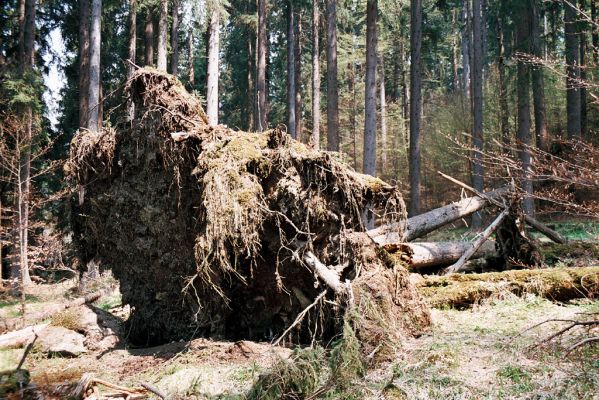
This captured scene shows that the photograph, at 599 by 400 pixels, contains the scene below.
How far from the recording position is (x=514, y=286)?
7.46 m

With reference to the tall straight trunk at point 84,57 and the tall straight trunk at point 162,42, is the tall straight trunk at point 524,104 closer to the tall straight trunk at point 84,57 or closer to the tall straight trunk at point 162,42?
the tall straight trunk at point 162,42

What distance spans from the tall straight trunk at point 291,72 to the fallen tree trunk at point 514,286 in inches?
738

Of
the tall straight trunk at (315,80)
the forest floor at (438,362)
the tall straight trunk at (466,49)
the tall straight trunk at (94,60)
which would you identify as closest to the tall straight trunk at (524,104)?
the tall straight trunk at (315,80)

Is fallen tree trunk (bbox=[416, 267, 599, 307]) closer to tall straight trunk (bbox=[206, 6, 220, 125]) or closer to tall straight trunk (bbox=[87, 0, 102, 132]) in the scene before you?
tall straight trunk (bbox=[206, 6, 220, 125])

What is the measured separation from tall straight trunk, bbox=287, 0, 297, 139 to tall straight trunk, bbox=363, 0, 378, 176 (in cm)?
984

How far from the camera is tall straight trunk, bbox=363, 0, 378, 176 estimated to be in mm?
15703

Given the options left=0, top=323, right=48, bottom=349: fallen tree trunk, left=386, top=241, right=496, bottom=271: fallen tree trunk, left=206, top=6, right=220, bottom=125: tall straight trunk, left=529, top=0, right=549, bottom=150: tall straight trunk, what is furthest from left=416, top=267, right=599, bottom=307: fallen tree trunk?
left=529, top=0, right=549, bottom=150: tall straight trunk

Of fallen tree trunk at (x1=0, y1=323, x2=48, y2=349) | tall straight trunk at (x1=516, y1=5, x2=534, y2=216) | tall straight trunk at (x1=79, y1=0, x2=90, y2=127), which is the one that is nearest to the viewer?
fallen tree trunk at (x1=0, y1=323, x2=48, y2=349)

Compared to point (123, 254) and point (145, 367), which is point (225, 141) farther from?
point (145, 367)

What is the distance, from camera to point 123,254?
7582mm

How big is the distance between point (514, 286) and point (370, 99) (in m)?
9.72

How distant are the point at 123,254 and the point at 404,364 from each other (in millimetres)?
4798

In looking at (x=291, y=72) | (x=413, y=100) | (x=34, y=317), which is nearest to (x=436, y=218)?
(x=34, y=317)

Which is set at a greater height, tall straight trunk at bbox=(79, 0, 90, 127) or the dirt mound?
tall straight trunk at bbox=(79, 0, 90, 127)
